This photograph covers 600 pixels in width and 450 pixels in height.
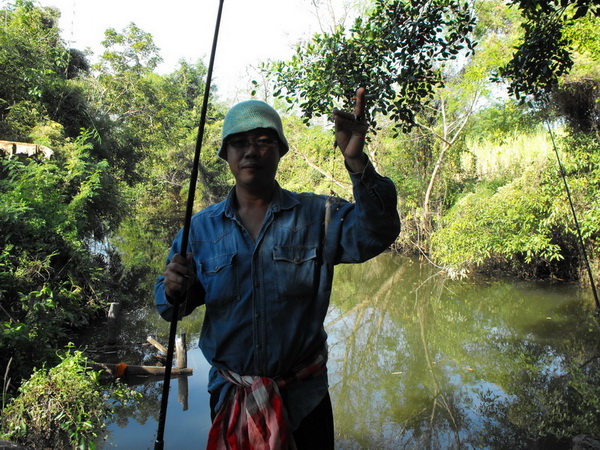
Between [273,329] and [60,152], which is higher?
[60,152]

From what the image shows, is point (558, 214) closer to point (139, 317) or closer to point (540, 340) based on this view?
point (540, 340)

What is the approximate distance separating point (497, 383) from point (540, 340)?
187 centimetres

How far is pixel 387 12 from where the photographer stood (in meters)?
4.02

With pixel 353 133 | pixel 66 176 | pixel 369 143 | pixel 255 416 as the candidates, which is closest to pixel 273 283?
pixel 255 416

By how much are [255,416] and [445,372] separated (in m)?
6.06

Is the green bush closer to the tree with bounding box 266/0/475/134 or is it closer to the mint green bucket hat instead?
the tree with bounding box 266/0/475/134

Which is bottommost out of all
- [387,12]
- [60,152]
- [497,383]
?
[497,383]

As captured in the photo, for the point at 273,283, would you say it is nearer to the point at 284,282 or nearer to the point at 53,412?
the point at 284,282

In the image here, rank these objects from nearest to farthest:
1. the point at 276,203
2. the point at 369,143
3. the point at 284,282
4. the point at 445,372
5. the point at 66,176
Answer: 1. the point at 284,282
2. the point at 276,203
3. the point at 369,143
4. the point at 445,372
5. the point at 66,176

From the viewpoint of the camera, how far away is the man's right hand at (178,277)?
148cm

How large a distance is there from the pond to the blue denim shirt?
422 centimetres

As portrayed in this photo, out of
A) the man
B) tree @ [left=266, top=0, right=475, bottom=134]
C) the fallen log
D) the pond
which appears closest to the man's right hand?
the man

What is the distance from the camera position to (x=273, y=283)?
152cm

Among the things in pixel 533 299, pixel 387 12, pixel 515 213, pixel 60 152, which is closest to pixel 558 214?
pixel 515 213
